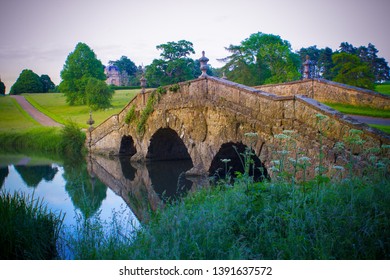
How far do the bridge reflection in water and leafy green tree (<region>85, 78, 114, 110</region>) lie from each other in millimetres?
2515

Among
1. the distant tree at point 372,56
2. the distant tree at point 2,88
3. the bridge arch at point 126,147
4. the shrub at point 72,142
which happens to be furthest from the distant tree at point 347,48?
the shrub at point 72,142

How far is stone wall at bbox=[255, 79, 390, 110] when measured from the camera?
11203 mm

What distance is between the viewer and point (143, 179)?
13500 millimetres

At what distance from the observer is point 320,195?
4957 millimetres

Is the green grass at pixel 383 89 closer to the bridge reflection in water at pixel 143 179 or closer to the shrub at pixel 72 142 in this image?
the bridge reflection in water at pixel 143 179

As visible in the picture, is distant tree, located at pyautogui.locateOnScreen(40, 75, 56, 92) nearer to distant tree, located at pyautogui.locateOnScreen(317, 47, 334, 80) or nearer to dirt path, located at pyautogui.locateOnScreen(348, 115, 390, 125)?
distant tree, located at pyautogui.locateOnScreen(317, 47, 334, 80)

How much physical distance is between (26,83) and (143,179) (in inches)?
304

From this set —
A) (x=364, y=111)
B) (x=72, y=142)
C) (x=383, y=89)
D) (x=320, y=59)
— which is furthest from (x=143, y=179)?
(x=72, y=142)

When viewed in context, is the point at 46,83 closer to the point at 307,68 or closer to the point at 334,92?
the point at 334,92

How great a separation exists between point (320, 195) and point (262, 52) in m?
12.5

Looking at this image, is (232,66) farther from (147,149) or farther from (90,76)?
(90,76)

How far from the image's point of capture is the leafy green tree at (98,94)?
46.6ft

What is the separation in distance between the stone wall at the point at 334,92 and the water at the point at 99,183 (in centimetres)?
484
